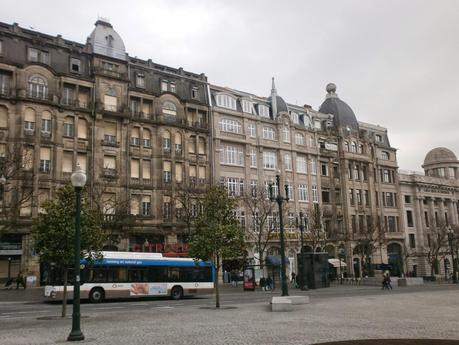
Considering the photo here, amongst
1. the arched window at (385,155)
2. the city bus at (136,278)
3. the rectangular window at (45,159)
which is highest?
the arched window at (385,155)

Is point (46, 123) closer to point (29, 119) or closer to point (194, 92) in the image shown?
point (29, 119)

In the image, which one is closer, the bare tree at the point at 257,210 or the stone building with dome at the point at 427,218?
the bare tree at the point at 257,210

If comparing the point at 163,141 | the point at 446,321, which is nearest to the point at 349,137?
Answer: the point at 163,141

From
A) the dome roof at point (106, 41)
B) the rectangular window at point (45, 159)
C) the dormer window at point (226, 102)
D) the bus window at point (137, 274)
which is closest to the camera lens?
the bus window at point (137, 274)

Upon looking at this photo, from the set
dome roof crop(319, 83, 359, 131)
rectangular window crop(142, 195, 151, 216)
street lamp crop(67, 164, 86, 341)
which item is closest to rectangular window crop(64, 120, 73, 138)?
rectangular window crop(142, 195, 151, 216)

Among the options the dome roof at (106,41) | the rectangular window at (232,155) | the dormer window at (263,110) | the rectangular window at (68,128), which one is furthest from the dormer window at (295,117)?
the rectangular window at (68,128)

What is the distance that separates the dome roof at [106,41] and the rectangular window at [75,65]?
2438 millimetres

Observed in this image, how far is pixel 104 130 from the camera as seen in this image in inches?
1790

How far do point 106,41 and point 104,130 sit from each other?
938 centimetres

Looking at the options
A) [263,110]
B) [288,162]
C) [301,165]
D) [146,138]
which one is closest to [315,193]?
[301,165]

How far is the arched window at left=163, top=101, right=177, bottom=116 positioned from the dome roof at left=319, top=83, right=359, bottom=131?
26.0 meters

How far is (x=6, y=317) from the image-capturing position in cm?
1947

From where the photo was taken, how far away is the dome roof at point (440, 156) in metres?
84.2

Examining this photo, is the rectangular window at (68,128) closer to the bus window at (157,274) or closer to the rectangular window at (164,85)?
the rectangular window at (164,85)
